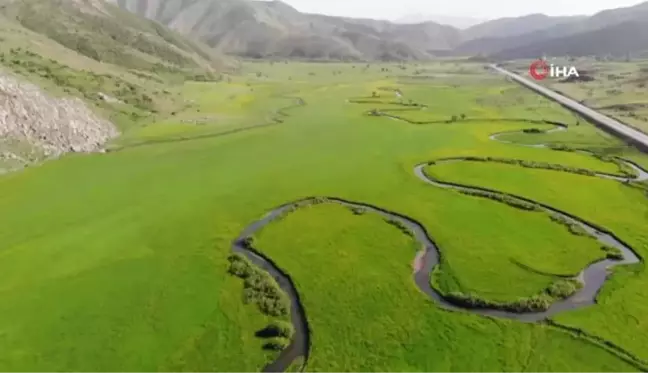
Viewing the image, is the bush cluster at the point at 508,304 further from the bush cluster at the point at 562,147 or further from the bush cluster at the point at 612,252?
the bush cluster at the point at 562,147

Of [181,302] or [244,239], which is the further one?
[244,239]

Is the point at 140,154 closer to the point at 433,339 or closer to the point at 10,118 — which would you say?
the point at 10,118

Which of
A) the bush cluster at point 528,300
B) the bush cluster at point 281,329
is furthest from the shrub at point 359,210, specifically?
the bush cluster at point 281,329

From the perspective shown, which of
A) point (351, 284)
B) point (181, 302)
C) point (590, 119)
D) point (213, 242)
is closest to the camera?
point (181, 302)

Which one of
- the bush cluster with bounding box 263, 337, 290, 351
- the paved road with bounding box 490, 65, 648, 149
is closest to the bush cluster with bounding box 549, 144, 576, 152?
the paved road with bounding box 490, 65, 648, 149

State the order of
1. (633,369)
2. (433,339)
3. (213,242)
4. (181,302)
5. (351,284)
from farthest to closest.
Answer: (213,242) < (351,284) < (181,302) < (433,339) < (633,369)

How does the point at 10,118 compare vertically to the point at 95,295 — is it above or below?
above

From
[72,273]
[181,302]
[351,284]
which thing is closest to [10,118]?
[72,273]
